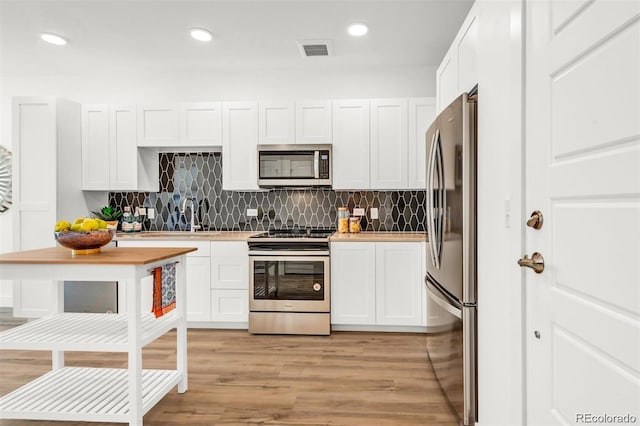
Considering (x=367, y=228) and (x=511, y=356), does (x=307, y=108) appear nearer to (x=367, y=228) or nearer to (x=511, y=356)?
(x=367, y=228)

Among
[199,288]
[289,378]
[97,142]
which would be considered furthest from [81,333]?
[97,142]

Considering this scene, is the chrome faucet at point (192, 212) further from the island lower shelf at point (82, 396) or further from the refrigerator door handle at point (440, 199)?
the refrigerator door handle at point (440, 199)

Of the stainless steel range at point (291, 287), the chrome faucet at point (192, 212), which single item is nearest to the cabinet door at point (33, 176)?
the chrome faucet at point (192, 212)

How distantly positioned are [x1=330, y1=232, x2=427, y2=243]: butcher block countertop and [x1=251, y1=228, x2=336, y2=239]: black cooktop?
133mm

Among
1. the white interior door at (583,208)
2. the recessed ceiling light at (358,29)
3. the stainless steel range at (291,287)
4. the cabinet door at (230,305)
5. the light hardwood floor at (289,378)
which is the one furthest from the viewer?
the cabinet door at (230,305)

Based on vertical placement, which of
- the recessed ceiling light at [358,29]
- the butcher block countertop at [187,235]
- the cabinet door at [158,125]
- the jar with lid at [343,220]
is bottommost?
the butcher block countertop at [187,235]

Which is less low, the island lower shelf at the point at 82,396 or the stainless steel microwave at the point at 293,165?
the stainless steel microwave at the point at 293,165

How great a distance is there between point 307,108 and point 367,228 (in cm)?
138

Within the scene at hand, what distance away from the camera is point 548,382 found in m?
1.42

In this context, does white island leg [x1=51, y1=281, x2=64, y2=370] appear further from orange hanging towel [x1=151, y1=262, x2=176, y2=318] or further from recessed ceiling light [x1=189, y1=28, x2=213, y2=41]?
recessed ceiling light [x1=189, y1=28, x2=213, y2=41]

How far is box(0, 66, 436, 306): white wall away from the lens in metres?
4.25

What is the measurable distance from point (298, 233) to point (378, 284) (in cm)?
96

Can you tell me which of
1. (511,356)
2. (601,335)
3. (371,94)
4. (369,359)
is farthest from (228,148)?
(601,335)

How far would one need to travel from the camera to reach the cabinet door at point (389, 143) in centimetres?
393
